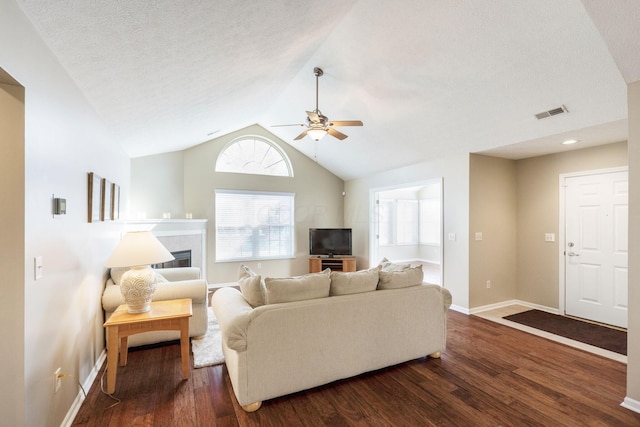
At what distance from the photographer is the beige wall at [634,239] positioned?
6.88ft

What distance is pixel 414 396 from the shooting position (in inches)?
90.7

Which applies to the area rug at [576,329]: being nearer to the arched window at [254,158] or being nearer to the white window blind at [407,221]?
the white window blind at [407,221]

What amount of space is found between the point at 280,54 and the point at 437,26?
5.05 feet

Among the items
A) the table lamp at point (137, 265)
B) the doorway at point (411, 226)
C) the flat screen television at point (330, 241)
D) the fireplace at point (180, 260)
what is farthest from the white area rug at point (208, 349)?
the doorway at point (411, 226)

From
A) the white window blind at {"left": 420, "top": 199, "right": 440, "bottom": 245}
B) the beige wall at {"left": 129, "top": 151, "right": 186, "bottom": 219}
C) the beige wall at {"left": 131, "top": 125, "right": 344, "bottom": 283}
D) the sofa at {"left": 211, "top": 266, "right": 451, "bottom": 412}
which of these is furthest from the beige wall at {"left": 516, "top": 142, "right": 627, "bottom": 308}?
the beige wall at {"left": 129, "top": 151, "right": 186, "bottom": 219}

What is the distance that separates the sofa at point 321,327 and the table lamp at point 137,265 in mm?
600

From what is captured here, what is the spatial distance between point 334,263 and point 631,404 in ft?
15.5

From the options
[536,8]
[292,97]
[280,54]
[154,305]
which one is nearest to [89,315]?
[154,305]

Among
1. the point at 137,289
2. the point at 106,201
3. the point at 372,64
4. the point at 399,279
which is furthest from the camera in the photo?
the point at 372,64

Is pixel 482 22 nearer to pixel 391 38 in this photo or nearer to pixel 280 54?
pixel 391 38

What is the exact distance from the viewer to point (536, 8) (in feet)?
7.46

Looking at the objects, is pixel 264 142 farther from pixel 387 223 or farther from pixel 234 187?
pixel 387 223

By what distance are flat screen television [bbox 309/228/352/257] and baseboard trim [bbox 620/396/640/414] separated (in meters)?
4.68

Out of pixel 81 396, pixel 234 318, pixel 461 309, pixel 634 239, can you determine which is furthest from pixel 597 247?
pixel 81 396
